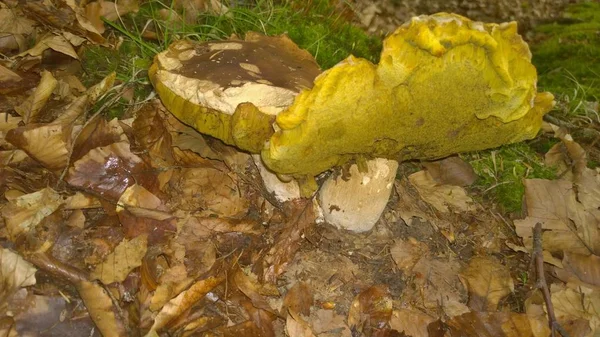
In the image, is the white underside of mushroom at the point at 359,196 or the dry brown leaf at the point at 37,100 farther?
the dry brown leaf at the point at 37,100

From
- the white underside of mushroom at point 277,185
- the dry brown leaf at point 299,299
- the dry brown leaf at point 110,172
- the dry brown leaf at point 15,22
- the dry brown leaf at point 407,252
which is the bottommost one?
the dry brown leaf at point 407,252

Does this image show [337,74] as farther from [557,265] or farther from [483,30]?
[557,265]

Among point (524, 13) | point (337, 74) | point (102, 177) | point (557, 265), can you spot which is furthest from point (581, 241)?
point (524, 13)

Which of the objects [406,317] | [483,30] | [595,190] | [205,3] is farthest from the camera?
[205,3]

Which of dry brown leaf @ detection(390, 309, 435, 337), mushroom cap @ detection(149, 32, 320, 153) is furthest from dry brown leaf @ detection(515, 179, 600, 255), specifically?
mushroom cap @ detection(149, 32, 320, 153)

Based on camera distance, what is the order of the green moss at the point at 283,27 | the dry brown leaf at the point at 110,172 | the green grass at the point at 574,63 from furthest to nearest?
the green grass at the point at 574,63 < the green moss at the point at 283,27 < the dry brown leaf at the point at 110,172

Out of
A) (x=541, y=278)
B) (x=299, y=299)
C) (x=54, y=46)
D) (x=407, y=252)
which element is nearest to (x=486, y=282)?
(x=541, y=278)

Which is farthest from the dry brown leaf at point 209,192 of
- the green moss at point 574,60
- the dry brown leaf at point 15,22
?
the green moss at point 574,60

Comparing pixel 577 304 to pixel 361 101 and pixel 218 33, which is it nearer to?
pixel 361 101

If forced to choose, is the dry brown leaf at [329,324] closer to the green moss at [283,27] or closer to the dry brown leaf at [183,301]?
the dry brown leaf at [183,301]
